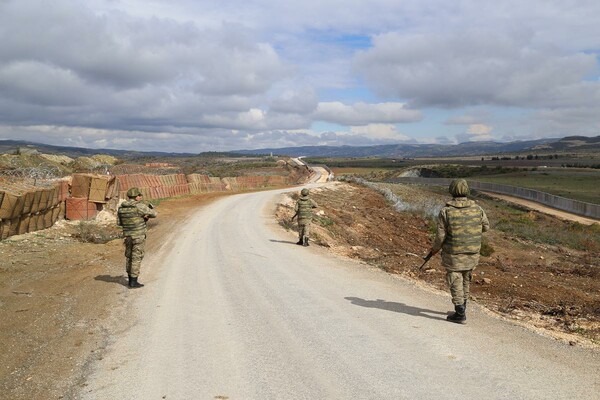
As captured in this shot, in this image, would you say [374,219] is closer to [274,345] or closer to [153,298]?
[153,298]

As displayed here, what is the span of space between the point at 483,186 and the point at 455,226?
212ft

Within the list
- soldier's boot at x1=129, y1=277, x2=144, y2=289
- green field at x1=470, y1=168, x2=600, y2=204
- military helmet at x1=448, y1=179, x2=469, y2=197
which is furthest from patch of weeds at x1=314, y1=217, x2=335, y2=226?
green field at x1=470, y1=168, x2=600, y2=204

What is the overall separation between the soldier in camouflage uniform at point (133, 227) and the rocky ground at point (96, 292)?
0.47 m

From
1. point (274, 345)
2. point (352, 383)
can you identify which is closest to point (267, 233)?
point (274, 345)

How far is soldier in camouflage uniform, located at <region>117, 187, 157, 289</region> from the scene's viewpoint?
33.5 feet

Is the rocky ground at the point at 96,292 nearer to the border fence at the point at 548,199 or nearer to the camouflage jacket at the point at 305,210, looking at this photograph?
the camouflage jacket at the point at 305,210

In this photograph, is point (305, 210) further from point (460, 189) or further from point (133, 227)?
point (460, 189)

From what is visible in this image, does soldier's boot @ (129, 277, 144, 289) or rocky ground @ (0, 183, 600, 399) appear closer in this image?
rocky ground @ (0, 183, 600, 399)

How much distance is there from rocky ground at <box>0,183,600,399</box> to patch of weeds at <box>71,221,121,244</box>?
4cm

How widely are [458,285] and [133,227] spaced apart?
6.40 m

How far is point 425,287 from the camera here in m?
10.7

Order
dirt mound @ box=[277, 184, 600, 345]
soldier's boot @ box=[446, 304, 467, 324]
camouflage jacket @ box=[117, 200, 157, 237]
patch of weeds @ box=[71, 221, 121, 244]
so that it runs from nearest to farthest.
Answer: soldier's boot @ box=[446, 304, 467, 324] → dirt mound @ box=[277, 184, 600, 345] → camouflage jacket @ box=[117, 200, 157, 237] → patch of weeds @ box=[71, 221, 121, 244]

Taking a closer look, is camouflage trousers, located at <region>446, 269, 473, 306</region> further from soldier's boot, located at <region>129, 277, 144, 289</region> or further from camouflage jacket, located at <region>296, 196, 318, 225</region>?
camouflage jacket, located at <region>296, 196, 318, 225</region>

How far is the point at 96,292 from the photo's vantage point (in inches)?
400
